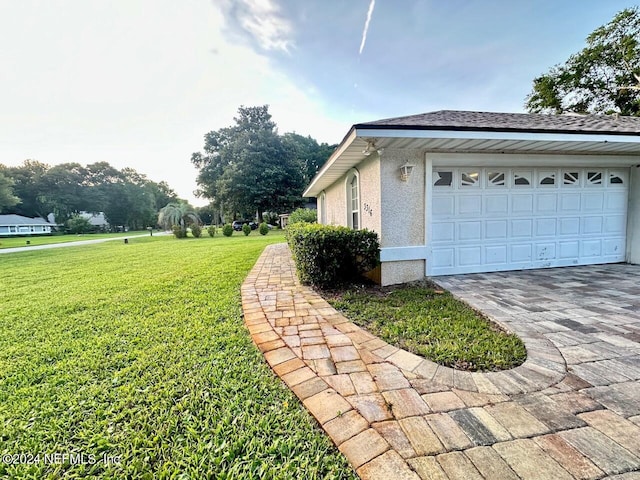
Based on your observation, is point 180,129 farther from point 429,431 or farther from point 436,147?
point 429,431

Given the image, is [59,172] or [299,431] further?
[59,172]

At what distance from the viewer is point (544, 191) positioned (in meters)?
6.05

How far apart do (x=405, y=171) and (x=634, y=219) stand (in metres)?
6.09

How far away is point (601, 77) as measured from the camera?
61.7 ft

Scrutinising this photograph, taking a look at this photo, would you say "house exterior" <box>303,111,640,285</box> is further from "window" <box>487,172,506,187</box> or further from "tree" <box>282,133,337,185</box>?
"tree" <box>282,133,337,185</box>

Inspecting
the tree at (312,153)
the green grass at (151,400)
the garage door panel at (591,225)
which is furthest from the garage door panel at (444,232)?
the tree at (312,153)

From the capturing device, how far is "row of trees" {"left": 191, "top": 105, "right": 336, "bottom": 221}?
28703 mm

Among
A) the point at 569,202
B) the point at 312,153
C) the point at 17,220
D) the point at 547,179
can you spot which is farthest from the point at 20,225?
the point at 569,202

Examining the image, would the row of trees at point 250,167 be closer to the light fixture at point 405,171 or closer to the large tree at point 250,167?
the large tree at point 250,167

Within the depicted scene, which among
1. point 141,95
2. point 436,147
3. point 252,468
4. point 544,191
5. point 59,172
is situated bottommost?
point 252,468

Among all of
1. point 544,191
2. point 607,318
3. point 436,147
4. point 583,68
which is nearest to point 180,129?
point 436,147

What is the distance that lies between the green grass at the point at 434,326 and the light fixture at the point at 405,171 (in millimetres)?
2118

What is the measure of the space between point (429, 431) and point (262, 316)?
2.61 m

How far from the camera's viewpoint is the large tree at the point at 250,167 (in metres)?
28.7
